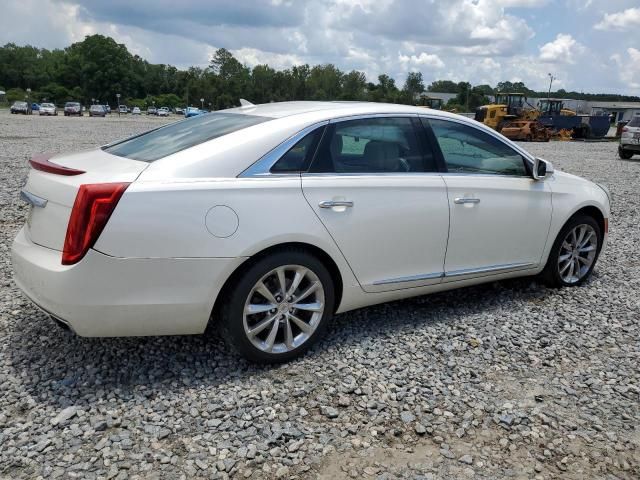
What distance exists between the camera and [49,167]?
3.43 meters

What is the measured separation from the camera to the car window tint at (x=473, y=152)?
4.34 m

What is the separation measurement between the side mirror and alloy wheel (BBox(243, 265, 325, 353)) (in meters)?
2.24

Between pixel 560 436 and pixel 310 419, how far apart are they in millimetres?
1318

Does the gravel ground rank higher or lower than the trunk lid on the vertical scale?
lower

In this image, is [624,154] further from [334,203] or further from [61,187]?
[61,187]

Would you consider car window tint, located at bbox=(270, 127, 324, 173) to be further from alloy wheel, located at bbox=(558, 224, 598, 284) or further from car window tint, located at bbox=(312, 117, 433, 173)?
alloy wheel, located at bbox=(558, 224, 598, 284)

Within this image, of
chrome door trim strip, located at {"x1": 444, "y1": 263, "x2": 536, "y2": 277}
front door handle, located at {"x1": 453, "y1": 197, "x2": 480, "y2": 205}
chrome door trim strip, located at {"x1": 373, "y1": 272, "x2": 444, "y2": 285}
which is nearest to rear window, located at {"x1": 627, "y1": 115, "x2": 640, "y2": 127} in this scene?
chrome door trim strip, located at {"x1": 444, "y1": 263, "x2": 536, "y2": 277}

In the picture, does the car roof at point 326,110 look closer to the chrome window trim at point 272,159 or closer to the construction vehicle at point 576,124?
the chrome window trim at point 272,159

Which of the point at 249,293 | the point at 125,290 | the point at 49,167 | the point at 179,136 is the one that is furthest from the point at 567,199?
the point at 49,167

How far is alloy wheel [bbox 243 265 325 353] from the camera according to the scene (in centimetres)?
347

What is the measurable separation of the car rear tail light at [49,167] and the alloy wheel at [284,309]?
123 cm

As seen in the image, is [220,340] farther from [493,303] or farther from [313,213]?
[493,303]

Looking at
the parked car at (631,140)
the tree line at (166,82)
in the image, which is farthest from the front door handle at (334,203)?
the tree line at (166,82)

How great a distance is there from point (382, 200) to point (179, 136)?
141 cm
